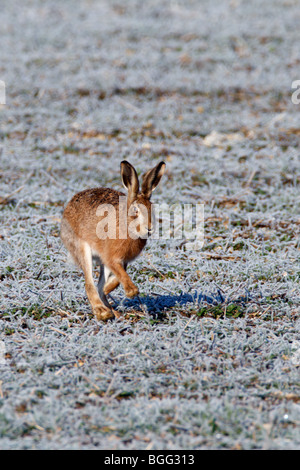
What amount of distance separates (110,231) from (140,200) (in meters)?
0.46

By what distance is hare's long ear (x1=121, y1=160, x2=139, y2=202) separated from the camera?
478 centimetres

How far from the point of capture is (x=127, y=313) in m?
5.32

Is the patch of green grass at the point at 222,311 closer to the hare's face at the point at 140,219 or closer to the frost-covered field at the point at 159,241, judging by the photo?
the frost-covered field at the point at 159,241

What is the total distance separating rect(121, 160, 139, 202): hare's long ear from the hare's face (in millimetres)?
84

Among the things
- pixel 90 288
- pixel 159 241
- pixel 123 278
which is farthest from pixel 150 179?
pixel 159 241

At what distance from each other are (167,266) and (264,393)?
2.18 meters

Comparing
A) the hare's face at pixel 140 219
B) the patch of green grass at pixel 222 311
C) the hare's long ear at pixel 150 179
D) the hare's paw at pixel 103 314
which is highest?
the hare's long ear at pixel 150 179

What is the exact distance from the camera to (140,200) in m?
4.76

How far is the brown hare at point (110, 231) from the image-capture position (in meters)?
4.78

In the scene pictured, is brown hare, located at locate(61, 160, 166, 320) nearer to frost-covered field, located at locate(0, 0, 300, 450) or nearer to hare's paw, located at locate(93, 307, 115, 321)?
hare's paw, located at locate(93, 307, 115, 321)

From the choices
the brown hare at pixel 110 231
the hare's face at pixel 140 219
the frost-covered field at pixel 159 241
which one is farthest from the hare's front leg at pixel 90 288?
the hare's face at pixel 140 219

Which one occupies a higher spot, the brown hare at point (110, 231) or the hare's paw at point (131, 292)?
the brown hare at point (110, 231)

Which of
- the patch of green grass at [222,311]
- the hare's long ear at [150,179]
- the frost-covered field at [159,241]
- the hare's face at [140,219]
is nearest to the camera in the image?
the frost-covered field at [159,241]

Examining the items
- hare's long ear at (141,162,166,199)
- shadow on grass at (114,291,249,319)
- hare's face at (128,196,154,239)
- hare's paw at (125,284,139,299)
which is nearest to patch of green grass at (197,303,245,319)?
shadow on grass at (114,291,249,319)
